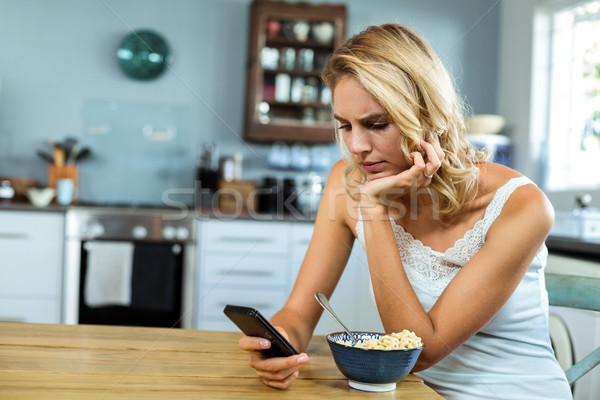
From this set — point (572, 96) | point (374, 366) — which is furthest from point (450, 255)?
point (572, 96)

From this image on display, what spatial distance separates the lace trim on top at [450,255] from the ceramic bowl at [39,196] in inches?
108

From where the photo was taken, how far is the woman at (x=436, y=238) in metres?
1.10

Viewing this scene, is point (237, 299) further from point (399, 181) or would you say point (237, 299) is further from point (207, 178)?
point (399, 181)

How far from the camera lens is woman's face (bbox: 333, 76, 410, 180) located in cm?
121

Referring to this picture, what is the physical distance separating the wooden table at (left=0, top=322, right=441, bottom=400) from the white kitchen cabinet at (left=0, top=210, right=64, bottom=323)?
7.27 feet

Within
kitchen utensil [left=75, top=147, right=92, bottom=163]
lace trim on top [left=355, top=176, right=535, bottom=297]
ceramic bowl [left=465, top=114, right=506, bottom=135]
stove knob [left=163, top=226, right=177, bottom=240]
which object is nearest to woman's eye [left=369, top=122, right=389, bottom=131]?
lace trim on top [left=355, top=176, right=535, bottom=297]

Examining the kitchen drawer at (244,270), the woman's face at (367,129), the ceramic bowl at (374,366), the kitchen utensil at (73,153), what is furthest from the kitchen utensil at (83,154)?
the ceramic bowl at (374,366)

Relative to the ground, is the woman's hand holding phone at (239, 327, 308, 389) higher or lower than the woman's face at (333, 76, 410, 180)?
lower

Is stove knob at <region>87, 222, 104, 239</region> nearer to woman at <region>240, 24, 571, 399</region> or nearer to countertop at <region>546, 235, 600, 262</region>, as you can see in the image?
woman at <region>240, 24, 571, 399</region>

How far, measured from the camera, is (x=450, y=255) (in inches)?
50.8

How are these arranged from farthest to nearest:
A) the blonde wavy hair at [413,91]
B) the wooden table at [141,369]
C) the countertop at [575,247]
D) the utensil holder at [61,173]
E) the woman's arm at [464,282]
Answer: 1. the utensil holder at [61,173]
2. the countertop at [575,247]
3. the blonde wavy hair at [413,91]
4. the woman's arm at [464,282]
5. the wooden table at [141,369]

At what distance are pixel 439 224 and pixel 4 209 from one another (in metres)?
2.65

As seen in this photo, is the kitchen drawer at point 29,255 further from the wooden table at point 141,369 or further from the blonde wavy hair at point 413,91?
the blonde wavy hair at point 413,91

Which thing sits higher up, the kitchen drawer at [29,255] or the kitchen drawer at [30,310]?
the kitchen drawer at [29,255]
